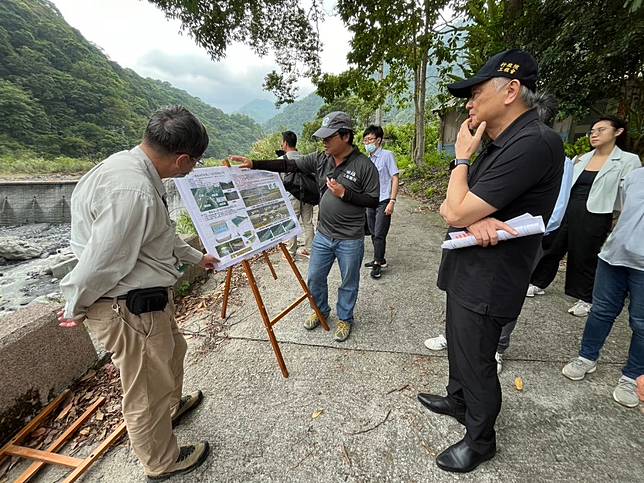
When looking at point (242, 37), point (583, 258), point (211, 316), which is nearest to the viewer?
point (583, 258)

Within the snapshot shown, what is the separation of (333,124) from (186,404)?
93.5 inches

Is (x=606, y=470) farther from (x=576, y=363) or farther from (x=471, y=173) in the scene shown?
(x=471, y=173)

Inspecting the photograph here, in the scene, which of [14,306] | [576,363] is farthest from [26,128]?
[576,363]

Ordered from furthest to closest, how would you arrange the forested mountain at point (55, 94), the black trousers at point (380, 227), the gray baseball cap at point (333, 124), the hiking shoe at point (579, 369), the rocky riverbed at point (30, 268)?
the forested mountain at point (55, 94) < the rocky riverbed at point (30, 268) < the black trousers at point (380, 227) < the gray baseball cap at point (333, 124) < the hiking shoe at point (579, 369)

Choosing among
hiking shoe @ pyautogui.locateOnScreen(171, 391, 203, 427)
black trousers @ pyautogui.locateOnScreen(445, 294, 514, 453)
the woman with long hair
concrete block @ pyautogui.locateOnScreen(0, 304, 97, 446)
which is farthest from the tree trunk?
concrete block @ pyautogui.locateOnScreen(0, 304, 97, 446)

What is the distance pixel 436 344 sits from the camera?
2.61 meters

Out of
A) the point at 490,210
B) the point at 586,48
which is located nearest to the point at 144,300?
the point at 490,210

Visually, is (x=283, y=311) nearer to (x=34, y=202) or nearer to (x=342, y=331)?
(x=342, y=331)

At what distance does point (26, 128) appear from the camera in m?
26.2

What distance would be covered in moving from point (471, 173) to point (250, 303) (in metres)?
2.83

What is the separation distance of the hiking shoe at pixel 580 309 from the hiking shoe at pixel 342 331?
7.68 feet

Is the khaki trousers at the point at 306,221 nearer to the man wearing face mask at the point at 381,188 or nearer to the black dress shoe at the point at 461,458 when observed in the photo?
the man wearing face mask at the point at 381,188

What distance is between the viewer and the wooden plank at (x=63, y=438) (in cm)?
166

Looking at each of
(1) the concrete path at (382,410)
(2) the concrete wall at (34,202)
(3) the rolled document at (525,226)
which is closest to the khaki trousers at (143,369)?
(1) the concrete path at (382,410)
